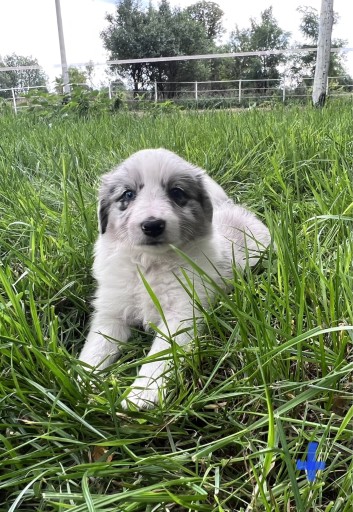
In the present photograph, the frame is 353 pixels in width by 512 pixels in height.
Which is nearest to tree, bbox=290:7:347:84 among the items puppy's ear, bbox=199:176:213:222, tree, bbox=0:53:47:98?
tree, bbox=0:53:47:98

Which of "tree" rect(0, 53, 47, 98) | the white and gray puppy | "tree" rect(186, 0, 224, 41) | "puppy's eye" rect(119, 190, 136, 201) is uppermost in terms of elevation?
"tree" rect(186, 0, 224, 41)

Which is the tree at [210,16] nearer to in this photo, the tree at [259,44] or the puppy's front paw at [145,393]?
the tree at [259,44]

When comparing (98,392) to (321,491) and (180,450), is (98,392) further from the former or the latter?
(321,491)

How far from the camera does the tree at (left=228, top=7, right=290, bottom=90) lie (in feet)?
111

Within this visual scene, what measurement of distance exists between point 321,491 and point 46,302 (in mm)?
1354

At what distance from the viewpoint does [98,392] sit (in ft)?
5.09

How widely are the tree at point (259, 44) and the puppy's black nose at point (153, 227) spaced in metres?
34.3

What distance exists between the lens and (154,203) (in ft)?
6.88

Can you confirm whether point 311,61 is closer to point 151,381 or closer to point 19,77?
point 19,77

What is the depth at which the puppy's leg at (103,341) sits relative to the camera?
6.26ft

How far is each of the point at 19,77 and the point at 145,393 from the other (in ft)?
113

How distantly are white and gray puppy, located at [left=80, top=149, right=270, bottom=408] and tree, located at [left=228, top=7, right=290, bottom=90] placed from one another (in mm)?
33957

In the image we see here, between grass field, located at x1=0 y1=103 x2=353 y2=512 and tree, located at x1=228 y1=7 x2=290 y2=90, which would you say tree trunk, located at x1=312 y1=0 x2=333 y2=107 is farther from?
tree, located at x1=228 y1=7 x2=290 y2=90

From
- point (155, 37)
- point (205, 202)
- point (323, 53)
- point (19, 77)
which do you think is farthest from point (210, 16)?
point (205, 202)
